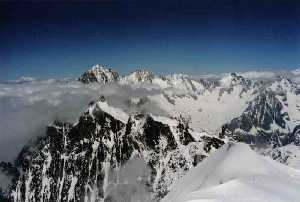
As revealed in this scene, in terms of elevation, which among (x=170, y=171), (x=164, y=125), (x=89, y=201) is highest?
(x=164, y=125)

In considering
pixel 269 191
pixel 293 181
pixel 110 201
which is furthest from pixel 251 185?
pixel 110 201

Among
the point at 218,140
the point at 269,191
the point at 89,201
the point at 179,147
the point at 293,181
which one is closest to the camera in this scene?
the point at 269,191

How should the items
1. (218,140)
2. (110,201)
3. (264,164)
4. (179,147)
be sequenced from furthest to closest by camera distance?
(110,201) → (179,147) → (218,140) → (264,164)

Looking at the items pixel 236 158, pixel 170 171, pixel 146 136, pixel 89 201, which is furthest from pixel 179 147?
pixel 236 158

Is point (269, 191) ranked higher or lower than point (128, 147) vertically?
higher

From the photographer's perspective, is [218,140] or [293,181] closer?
[293,181]

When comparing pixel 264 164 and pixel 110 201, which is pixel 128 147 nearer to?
pixel 110 201
